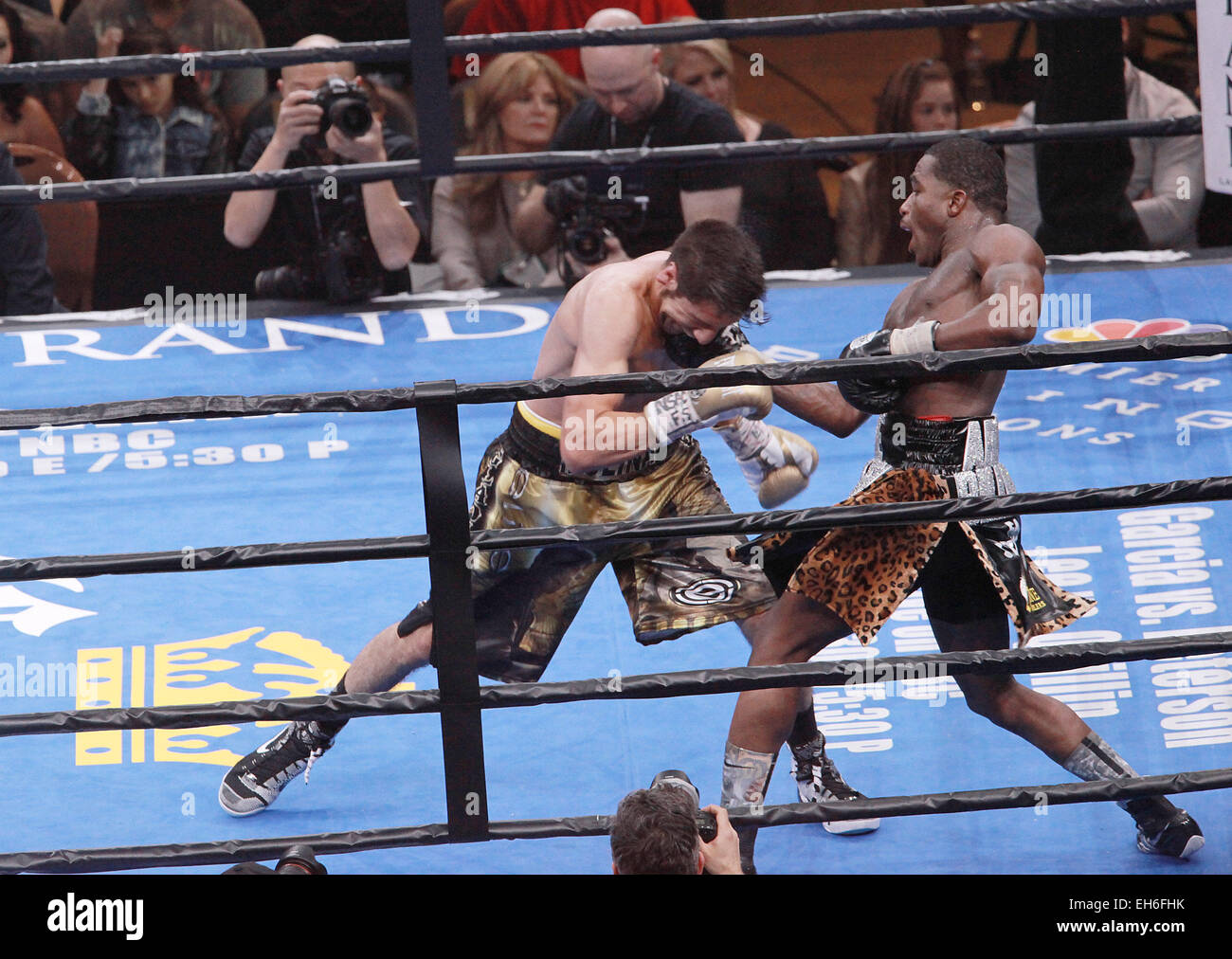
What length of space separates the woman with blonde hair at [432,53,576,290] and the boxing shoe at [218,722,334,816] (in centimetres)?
204

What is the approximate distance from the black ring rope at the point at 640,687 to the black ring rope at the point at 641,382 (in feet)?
1.41

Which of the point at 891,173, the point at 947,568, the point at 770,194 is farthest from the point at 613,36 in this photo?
the point at 947,568

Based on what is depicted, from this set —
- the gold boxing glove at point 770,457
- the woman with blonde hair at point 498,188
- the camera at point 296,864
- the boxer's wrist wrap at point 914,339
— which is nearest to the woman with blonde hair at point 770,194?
the woman with blonde hair at point 498,188

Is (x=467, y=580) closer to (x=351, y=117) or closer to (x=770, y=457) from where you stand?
(x=770, y=457)

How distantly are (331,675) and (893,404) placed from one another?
Result: 4.00ft

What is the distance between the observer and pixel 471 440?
3863 mm

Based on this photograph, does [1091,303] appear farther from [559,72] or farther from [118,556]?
[118,556]

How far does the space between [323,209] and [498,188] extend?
54 centimetres

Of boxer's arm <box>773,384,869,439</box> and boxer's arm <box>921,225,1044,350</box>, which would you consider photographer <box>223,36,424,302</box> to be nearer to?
boxer's arm <box>773,384,869,439</box>

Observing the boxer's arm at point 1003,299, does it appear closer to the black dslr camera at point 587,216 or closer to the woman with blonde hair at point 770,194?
the black dslr camera at point 587,216

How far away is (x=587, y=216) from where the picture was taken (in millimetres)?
4332

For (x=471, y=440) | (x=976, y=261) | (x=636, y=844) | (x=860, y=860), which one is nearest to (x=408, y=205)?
(x=471, y=440)

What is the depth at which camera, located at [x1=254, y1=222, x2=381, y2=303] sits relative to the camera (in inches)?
171

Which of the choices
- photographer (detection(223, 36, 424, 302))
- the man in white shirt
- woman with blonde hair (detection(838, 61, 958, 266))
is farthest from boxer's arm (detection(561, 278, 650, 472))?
the man in white shirt
